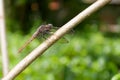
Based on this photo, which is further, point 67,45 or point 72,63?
point 67,45

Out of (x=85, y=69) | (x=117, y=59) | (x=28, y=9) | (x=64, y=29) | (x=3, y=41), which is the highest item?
(x=64, y=29)

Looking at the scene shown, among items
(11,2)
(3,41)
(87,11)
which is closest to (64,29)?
(87,11)

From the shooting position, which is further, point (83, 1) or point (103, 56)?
point (83, 1)

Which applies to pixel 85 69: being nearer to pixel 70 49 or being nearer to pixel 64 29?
pixel 70 49

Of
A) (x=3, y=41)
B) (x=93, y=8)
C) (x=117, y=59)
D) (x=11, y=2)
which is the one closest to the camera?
(x=93, y=8)

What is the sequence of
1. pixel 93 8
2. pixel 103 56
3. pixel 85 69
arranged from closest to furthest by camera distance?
1. pixel 93 8
2. pixel 85 69
3. pixel 103 56

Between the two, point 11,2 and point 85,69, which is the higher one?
point 85,69
